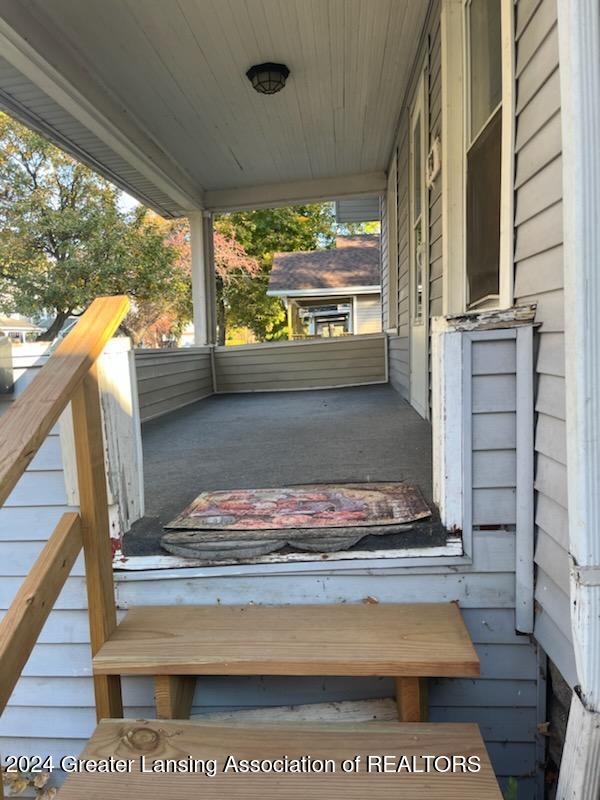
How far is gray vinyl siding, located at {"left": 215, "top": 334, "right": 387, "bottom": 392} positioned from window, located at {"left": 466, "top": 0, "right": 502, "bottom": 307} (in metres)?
4.07

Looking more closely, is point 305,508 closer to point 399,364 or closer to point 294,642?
point 294,642

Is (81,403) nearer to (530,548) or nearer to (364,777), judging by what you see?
(364,777)

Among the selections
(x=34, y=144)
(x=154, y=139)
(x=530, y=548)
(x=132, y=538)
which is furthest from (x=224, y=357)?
(x=34, y=144)

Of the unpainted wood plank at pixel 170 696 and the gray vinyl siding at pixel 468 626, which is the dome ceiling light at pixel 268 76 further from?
the unpainted wood plank at pixel 170 696

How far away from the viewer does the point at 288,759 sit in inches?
44.1

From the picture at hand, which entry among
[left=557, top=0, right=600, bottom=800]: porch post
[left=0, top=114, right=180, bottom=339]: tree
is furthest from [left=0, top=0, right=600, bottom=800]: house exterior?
[left=0, top=114, right=180, bottom=339]: tree

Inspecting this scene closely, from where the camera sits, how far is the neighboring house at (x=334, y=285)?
1288 cm

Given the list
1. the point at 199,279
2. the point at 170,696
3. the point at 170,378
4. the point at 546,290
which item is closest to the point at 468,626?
the point at 170,696

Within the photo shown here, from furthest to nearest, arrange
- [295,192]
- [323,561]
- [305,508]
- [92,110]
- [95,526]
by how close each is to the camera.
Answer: [295,192], [92,110], [305,508], [323,561], [95,526]

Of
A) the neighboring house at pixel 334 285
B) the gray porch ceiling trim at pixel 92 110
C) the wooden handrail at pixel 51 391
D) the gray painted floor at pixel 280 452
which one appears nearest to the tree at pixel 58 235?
the neighboring house at pixel 334 285

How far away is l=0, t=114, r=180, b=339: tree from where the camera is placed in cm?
1184

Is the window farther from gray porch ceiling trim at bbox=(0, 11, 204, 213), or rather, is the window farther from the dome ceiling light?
gray porch ceiling trim at bbox=(0, 11, 204, 213)

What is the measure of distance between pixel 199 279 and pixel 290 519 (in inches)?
205

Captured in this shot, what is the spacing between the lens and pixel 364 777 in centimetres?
107
